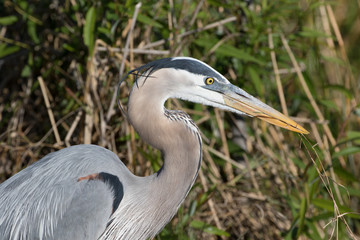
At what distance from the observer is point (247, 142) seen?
3332 millimetres

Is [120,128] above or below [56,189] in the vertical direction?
below

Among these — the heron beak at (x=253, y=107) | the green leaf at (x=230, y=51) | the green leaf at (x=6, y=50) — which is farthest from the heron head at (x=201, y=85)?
the green leaf at (x=6, y=50)

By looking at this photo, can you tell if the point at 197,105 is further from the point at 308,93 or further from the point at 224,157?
the point at 308,93

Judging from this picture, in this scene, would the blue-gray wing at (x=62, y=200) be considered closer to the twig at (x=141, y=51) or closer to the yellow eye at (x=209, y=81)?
the yellow eye at (x=209, y=81)

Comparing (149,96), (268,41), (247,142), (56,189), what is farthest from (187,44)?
(56,189)

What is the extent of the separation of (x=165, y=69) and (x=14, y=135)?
57.5 inches

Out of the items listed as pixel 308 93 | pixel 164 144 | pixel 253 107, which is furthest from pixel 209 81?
pixel 308 93

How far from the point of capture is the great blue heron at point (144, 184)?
211 cm

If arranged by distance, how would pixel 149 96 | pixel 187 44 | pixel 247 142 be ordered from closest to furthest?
1. pixel 149 96
2. pixel 187 44
3. pixel 247 142

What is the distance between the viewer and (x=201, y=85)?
6.99 feet

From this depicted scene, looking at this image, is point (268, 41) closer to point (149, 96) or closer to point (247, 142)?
point (247, 142)

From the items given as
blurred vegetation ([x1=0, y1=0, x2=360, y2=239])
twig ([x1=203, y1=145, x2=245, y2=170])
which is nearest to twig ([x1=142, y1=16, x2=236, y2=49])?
blurred vegetation ([x1=0, y1=0, x2=360, y2=239])

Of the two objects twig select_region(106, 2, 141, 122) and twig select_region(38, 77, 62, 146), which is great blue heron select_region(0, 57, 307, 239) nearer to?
twig select_region(106, 2, 141, 122)

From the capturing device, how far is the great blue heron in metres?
2.11
